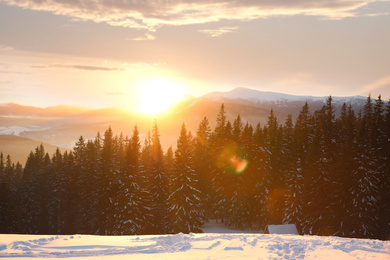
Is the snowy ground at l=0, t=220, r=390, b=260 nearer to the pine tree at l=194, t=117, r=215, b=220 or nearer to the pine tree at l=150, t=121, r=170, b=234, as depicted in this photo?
the pine tree at l=150, t=121, r=170, b=234

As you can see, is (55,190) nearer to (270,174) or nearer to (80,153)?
(80,153)

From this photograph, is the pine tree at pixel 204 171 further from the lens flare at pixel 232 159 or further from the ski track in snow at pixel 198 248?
the ski track in snow at pixel 198 248

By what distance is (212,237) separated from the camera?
19.0 meters

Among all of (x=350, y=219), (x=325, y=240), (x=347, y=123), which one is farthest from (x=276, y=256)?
(x=347, y=123)

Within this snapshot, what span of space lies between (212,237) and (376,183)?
121 feet

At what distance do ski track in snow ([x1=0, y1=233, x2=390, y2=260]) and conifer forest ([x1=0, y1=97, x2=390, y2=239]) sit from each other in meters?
31.7

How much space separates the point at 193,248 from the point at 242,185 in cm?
4404

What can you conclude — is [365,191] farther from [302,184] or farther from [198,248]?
[198,248]

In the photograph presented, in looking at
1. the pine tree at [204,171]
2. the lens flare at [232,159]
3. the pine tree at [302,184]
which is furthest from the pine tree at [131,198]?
the pine tree at [302,184]

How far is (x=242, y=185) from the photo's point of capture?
194 feet

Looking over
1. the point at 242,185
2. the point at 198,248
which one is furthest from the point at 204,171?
the point at 198,248

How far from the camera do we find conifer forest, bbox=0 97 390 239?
1861 inches

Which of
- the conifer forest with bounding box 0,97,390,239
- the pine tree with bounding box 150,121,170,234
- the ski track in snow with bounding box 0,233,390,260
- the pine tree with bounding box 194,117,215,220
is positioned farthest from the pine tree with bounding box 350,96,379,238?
the ski track in snow with bounding box 0,233,390,260

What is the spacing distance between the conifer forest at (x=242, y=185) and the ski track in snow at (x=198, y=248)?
1249 inches
